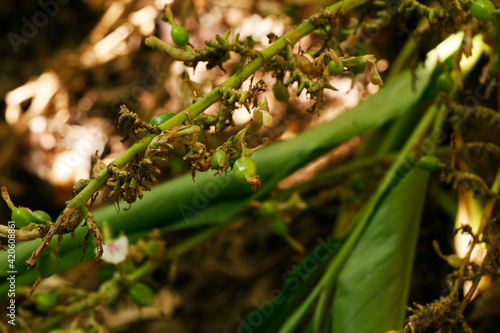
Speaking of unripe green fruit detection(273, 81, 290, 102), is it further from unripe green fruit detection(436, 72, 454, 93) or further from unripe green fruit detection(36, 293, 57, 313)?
unripe green fruit detection(36, 293, 57, 313)

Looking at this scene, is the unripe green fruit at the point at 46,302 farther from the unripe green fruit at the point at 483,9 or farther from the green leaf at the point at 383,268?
the unripe green fruit at the point at 483,9

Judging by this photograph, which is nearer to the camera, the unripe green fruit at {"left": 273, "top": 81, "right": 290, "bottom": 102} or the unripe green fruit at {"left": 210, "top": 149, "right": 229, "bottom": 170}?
the unripe green fruit at {"left": 210, "top": 149, "right": 229, "bottom": 170}

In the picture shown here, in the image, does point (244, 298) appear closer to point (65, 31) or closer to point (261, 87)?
point (261, 87)

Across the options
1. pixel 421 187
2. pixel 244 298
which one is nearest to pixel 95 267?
pixel 244 298

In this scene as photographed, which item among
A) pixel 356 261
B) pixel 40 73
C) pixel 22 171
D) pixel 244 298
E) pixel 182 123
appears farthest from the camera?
pixel 40 73

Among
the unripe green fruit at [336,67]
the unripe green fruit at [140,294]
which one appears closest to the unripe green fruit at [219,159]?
the unripe green fruit at [336,67]

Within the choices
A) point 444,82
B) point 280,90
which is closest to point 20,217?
point 280,90

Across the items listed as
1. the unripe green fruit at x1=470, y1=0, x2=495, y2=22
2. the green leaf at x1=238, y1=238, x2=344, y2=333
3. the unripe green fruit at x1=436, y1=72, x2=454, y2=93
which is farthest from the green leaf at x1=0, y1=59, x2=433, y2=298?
the unripe green fruit at x1=470, y1=0, x2=495, y2=22
